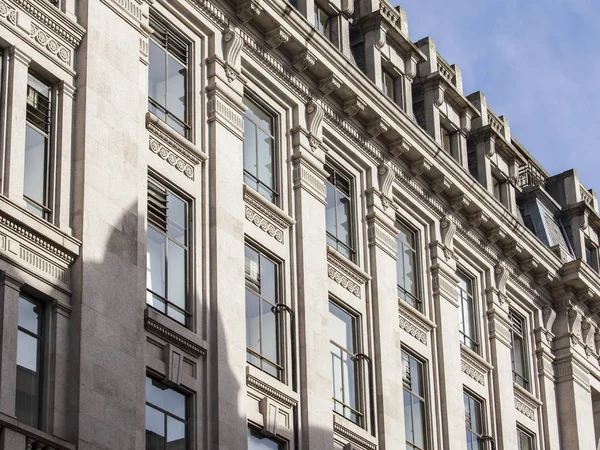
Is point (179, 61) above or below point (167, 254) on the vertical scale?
above

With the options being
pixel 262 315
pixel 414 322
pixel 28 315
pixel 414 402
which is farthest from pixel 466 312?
pixel 28 315

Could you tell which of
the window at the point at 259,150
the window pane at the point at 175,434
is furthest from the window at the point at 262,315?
the window pane at the point at 175,434

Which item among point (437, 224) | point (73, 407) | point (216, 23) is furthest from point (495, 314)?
point (73, 407)

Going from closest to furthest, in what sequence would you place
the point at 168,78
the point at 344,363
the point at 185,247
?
the point at 185,247
the point at 168,78
the point at 344,363

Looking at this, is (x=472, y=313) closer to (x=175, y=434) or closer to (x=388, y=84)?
(x=388, y=84)

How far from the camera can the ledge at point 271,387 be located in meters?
34.3

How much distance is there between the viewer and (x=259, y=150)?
38.7 metres

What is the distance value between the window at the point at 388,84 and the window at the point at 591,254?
44.3 feet

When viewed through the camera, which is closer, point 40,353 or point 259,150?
point 40,353

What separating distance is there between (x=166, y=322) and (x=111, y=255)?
2.24 metres

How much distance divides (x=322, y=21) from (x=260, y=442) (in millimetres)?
14708

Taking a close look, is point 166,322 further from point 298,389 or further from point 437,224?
point 437,224

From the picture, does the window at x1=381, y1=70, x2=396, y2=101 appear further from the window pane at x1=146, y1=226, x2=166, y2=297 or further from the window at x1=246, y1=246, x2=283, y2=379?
the window pane at x1=146, y1=226, x2=166, y2=297

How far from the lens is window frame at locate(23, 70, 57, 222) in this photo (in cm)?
2988
